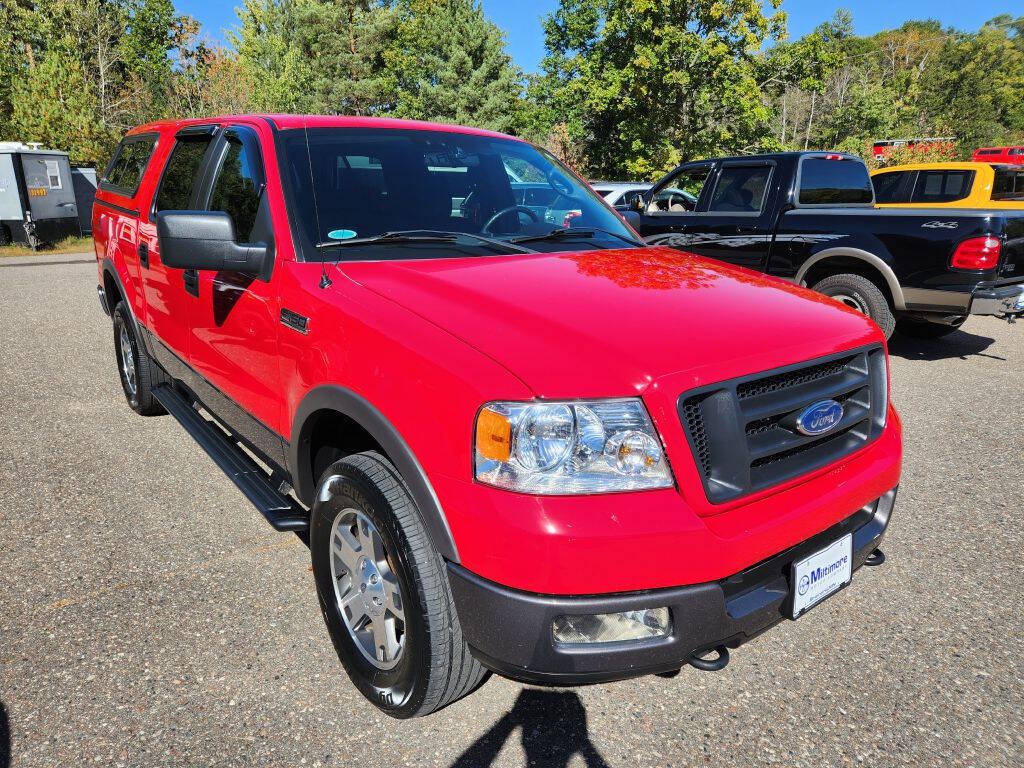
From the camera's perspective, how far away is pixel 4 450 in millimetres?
4418

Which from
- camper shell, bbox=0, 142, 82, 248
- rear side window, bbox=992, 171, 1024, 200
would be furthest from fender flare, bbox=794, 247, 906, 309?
camper shell, bbox=0, 142, 82, 248

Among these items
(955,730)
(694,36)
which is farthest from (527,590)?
(694,36)

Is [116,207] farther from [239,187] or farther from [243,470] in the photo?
[243,470]

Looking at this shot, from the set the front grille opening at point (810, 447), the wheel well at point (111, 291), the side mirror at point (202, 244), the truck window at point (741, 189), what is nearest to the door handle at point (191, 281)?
the side mirror at point (202, 244)

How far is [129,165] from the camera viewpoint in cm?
461

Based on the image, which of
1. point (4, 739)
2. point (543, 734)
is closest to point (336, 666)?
point (543, 734)

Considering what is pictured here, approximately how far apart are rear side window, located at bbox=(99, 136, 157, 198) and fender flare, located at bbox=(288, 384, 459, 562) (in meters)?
2.71

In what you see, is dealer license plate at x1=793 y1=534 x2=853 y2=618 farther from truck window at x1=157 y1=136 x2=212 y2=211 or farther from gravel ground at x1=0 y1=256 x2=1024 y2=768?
truck window at x1=157 y1=136 x2=212 y2=211

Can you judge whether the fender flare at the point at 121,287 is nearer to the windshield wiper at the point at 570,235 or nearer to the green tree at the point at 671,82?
the windshield wiper at the point at 570,235

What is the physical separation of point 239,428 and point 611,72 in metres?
27.3

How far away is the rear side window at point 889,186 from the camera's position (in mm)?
10938

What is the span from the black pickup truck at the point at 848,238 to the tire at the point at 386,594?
11.0 feet

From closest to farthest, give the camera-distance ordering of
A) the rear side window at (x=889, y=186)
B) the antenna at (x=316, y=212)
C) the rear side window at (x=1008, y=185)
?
the antenna at (x=316, y=212), the rear side window at (x=1008, y=185), the rear side window at (x=889, y=186)

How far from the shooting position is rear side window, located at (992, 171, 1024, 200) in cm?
1011
